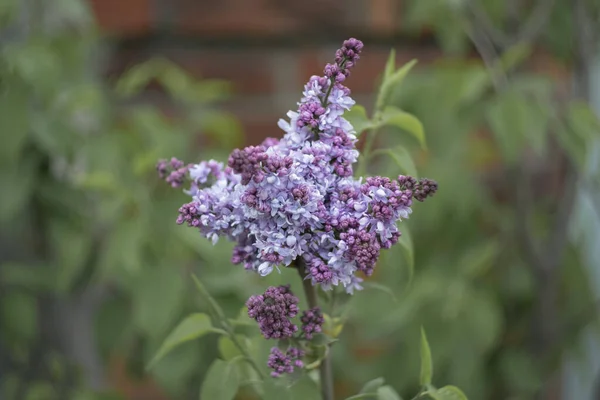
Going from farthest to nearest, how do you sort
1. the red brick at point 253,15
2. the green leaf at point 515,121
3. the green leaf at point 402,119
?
the red brick at point 253,15 → the green leaf at point 515,121 → the green leaf at point 402,119

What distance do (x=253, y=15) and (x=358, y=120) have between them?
679 mm

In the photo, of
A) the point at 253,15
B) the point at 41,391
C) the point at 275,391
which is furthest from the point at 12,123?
the point at 275,391

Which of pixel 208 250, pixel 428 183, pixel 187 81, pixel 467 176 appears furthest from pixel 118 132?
pixel 428 183

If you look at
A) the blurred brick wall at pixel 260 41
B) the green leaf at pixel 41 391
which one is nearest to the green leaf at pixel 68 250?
the green leaf at pixel 41 391

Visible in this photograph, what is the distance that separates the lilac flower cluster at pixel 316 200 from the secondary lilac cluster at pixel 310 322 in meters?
0.03

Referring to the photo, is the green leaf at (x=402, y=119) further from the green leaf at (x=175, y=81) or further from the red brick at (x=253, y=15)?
the red brick at (x=253, y=15)

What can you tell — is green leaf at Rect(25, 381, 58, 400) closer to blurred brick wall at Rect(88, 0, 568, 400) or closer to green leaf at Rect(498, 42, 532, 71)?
blurred brick wall at Rect(88, 0, 568, 400)

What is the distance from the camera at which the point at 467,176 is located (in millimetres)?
854

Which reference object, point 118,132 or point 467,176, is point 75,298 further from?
point 467,176

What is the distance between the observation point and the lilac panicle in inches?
13.9

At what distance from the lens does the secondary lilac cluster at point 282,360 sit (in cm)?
37

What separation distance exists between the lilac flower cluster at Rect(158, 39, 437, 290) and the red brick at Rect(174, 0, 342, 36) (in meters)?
0.73

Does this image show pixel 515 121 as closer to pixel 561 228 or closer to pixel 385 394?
pixel 561 228

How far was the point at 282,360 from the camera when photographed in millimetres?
375
